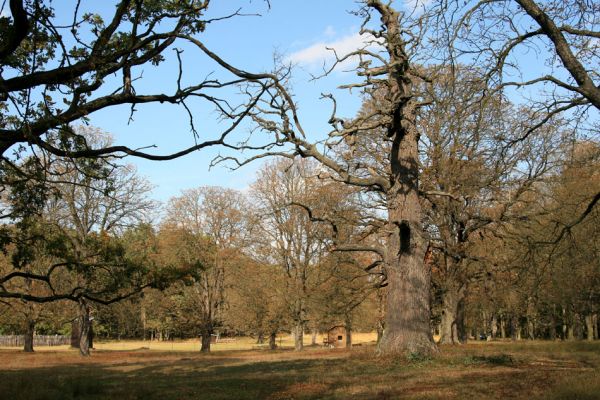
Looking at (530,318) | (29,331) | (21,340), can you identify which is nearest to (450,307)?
(530,318)

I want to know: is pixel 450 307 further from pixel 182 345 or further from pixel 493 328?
pixel 493 328

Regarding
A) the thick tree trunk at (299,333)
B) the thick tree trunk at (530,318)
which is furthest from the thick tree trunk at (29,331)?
the thick tree trunk at (530,318)

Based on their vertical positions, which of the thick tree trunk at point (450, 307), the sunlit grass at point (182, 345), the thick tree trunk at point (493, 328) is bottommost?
the sunlit grass at point (182, 345)

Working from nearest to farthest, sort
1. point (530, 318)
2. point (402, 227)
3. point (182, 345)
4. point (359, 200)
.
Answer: point (402, 227), point (359, 200), point (530, 318), point (182, 345)

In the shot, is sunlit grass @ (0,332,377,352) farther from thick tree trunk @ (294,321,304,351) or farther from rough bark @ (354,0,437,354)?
rough bark @ (354,0,437,354)

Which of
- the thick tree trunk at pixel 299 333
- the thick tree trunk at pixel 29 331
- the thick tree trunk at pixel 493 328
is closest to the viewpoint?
the thick tree trunk at pixel 29 331

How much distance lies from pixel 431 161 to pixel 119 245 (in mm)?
16312

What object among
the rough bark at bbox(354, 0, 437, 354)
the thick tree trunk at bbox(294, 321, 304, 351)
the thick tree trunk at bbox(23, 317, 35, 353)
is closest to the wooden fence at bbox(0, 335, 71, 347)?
the thick tree trunk at bbox(23, 317, 35, 353)

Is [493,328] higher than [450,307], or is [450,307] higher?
[450,307]

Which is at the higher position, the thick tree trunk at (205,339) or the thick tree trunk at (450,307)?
the thick tree trunk at (450,307)

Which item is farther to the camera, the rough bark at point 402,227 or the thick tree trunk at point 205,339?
the thick tree trunk at point 205,339

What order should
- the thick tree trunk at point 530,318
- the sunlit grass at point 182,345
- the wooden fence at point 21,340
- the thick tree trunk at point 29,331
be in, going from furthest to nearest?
the wooden fence at point 21,340 → the sunlit grass at point 182,345 → the thick tree trunk at point 530,318 → the thick tree trunk at point 29,331

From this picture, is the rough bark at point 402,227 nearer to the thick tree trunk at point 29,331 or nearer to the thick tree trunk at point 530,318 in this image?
→ the thick tree trunk at point 530,318

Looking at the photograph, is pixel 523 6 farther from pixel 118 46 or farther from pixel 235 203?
pixel 235 203
